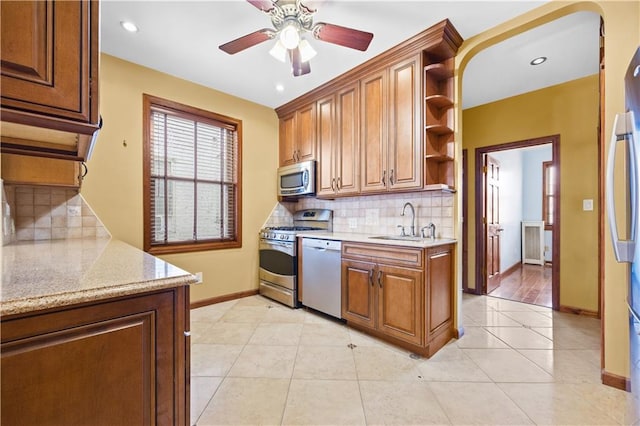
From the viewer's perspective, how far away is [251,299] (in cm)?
349

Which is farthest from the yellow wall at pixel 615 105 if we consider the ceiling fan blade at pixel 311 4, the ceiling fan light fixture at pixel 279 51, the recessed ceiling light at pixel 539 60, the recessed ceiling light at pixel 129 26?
the recessed ceiling light at pixel 129 26

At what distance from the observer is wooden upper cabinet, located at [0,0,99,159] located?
2.41ft

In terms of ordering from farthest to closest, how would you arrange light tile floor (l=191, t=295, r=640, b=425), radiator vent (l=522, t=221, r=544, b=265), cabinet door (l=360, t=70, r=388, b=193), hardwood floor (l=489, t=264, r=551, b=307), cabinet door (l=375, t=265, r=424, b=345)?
radiator vent (l=522, t=221, r=544, b=265) < hardwood floor (l=489, t=264, r=551, b=307) < cabinet door (l=360, t=70, r=388, b=193) < cabinet door (l=375, t=265, r=424, b=345) < light tile floor (l=191, t=295, r=640, b=425)

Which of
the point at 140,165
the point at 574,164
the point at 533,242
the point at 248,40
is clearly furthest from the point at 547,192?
the point at 140,165

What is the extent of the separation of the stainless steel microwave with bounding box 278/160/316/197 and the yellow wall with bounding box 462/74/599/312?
8.71 feet

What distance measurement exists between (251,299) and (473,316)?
260 cm

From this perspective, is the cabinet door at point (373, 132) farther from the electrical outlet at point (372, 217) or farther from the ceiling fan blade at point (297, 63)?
the ceiling fan blade at point (297, 63)

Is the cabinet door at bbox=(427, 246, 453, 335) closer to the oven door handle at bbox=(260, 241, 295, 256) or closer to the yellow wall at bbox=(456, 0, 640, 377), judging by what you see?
the yellow wall at bbox=(456, 0, 640, 377)

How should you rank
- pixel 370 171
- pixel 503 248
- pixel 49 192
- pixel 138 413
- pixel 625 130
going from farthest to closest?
pixel 503 248 < pixel 370 171 < pixel 49 192 < pixel 625 130 < pixel 138 413

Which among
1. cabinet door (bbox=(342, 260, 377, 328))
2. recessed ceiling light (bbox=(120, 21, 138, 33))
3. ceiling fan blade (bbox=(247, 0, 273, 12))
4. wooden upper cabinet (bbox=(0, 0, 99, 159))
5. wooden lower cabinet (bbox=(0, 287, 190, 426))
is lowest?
cabinet door (bbox=(342, 260, 377, 328))

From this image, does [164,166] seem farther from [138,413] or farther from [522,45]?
[522,45]

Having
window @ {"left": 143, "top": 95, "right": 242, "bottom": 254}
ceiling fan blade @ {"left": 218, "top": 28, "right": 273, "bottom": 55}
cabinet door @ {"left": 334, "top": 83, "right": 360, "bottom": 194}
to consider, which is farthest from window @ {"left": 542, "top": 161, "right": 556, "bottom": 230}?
ceiling fan blade @ {"left": 218, "top": 28, "right": 273, "bottom": 55}

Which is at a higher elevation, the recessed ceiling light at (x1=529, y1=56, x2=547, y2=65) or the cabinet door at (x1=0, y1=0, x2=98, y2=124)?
the recessed ceiling light at (x1=529, y1=56, x2=547, y2=65)

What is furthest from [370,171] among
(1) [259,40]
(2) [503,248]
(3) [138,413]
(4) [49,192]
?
(2) [503,248]
